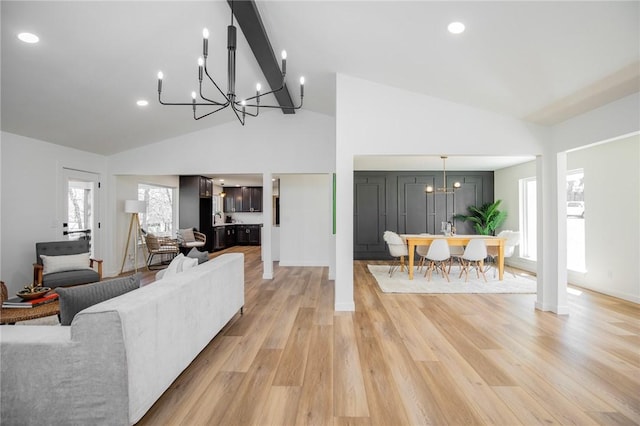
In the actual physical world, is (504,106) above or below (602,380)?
above

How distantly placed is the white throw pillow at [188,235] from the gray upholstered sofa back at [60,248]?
283 centimetres

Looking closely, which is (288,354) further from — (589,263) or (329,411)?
(589,263)

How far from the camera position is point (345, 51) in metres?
3.32

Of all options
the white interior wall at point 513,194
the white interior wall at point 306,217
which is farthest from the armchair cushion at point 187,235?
the white interior wall at point 513,194

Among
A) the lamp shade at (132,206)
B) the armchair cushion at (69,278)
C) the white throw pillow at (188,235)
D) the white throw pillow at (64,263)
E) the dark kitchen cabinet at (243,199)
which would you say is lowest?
the armchair cushion at (69,278)

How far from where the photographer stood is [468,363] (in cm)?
247

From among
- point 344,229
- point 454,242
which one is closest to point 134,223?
point 344,229

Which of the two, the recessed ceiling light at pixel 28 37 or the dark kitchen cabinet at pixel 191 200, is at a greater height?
the recessed ceiling light at pixel 28 37

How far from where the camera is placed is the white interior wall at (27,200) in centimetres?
409

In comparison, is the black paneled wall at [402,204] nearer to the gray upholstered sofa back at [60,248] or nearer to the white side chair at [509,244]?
the white side chair at [509,244]

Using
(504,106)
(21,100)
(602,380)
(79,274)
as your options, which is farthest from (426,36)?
(79,274)

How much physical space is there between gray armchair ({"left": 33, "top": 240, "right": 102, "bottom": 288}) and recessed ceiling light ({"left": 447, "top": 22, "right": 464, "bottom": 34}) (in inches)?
203

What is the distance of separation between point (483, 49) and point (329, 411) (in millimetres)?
3179

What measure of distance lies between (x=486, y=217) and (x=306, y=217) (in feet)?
14.2
